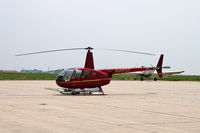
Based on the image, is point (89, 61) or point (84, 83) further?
point (89, 61)

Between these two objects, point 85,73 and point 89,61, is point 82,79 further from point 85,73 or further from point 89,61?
point 89,61

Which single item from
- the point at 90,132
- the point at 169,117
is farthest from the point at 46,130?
the point at 169,117

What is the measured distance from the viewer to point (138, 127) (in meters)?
11.2

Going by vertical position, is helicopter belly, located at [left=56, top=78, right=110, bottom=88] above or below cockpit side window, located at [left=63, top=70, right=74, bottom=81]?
below

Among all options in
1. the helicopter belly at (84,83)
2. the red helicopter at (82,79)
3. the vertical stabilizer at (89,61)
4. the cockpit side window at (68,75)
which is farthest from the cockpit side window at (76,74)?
the vertical stabilizer at (89,61)

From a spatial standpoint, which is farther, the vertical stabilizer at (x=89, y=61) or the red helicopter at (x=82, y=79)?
the vertical stabilizer at (x=89, y=61)

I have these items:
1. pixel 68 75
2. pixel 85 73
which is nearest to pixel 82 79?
pixel 85 73

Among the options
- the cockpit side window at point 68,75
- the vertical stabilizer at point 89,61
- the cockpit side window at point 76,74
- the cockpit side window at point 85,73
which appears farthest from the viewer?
the vertical stabilizer at point 89,61

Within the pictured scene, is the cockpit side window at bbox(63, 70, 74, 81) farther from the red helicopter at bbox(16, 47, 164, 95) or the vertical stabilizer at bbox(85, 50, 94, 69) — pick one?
the vertical stabilizer at bbox(85, 50, 94, 69)

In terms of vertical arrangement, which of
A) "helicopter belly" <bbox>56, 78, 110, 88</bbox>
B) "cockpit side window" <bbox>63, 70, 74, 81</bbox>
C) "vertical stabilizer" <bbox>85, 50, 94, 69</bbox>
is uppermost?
"vertical stabilizer" <bbox>85, 50, 94, 69</bbox>

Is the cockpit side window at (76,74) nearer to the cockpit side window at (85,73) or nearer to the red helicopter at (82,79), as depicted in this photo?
the red helicopter at (82,79)

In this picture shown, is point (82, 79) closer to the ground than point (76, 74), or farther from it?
closer to the ground

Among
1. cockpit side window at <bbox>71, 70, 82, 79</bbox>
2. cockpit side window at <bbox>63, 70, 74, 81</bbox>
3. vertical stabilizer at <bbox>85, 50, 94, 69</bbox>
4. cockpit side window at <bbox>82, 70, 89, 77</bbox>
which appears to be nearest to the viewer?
cockpit side window at <bbox>63, 70, 74, 81</bbox>

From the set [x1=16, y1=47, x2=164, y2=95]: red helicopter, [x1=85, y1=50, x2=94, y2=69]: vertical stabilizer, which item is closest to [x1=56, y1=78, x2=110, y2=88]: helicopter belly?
[x1=16, y1=47, x2=164, y2=95]: red helicopter
